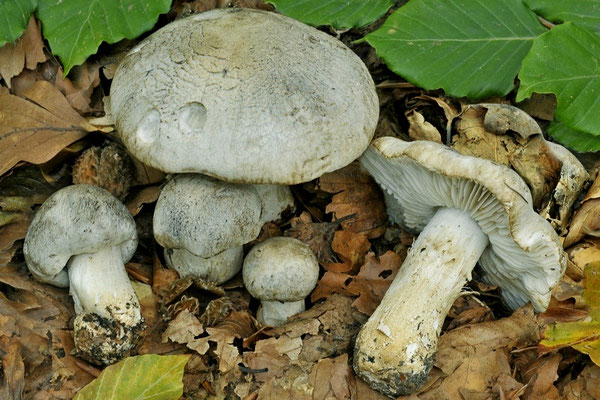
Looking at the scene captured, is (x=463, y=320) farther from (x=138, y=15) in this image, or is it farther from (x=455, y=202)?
(x=138, y=15)

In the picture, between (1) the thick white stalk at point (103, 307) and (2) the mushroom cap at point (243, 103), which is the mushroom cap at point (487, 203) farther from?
(1) the thick white stalk at point (103, 307)

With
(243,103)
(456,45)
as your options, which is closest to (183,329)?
(243,103)

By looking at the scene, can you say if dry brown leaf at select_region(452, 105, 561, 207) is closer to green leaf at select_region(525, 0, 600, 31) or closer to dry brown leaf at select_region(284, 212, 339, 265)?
green leaf at select_region(525, 0, 600, 31)

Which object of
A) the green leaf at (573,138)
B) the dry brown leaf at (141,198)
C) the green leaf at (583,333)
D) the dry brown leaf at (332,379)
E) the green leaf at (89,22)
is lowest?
the dry brown leaf at (332,379)

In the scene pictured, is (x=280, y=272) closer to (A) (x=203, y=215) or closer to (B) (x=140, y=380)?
(A) (x=203, y=215)

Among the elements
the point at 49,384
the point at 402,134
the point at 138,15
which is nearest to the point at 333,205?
the point at 402,134

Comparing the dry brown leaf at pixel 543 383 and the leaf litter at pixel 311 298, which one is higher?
the leaf litter at pixel 311 298

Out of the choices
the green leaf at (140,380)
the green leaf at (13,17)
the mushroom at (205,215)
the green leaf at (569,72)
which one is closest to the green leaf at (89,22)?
the green leaf at (13,17)

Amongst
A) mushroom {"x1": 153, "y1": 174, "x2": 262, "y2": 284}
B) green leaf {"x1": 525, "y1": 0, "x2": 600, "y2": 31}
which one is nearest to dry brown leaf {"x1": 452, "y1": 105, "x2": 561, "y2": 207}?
green leaf {"x1": 525, "y1": 0, "x2": 600, "y2": 31}
